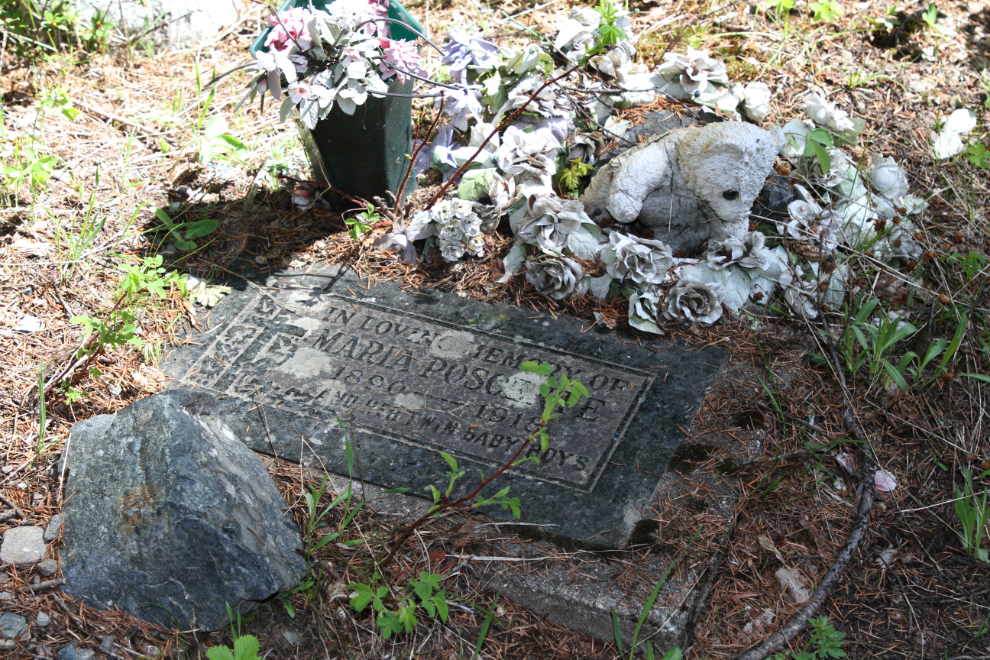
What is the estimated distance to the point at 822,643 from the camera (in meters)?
1.79

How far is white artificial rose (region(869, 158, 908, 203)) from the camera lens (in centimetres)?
290

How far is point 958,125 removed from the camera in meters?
3.17

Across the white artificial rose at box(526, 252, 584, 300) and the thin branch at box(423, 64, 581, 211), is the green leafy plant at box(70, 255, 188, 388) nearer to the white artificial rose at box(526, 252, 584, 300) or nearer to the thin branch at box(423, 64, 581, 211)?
the thin branch at box(423, 64, 581, 211)

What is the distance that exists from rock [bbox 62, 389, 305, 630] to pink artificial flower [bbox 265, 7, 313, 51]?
1226mm

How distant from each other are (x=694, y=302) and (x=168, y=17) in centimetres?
303

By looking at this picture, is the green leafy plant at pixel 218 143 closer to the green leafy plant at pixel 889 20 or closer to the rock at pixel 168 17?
the rock at pixel 168 17

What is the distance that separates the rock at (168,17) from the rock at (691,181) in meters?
2.42

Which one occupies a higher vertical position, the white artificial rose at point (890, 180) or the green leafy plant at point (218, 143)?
the green leafy plant at point (218, 143)

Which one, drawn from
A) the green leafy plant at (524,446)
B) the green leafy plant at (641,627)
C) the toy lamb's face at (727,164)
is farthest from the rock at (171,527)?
the toy lamb's face at (727,164)

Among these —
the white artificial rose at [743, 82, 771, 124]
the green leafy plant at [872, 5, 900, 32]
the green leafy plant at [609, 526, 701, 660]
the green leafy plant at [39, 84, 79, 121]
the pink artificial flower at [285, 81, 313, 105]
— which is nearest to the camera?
the green leafy plant at [609, 526, 701, 660]

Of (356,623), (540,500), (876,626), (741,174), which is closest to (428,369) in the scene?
(540,500)

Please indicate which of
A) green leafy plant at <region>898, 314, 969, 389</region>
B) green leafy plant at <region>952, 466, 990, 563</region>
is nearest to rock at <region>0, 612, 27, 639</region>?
green leafy plant at <region>952, 466, 990, 563</region>

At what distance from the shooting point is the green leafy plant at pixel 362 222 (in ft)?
9.13

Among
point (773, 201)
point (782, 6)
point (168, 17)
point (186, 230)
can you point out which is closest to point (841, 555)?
point (773, 201)
